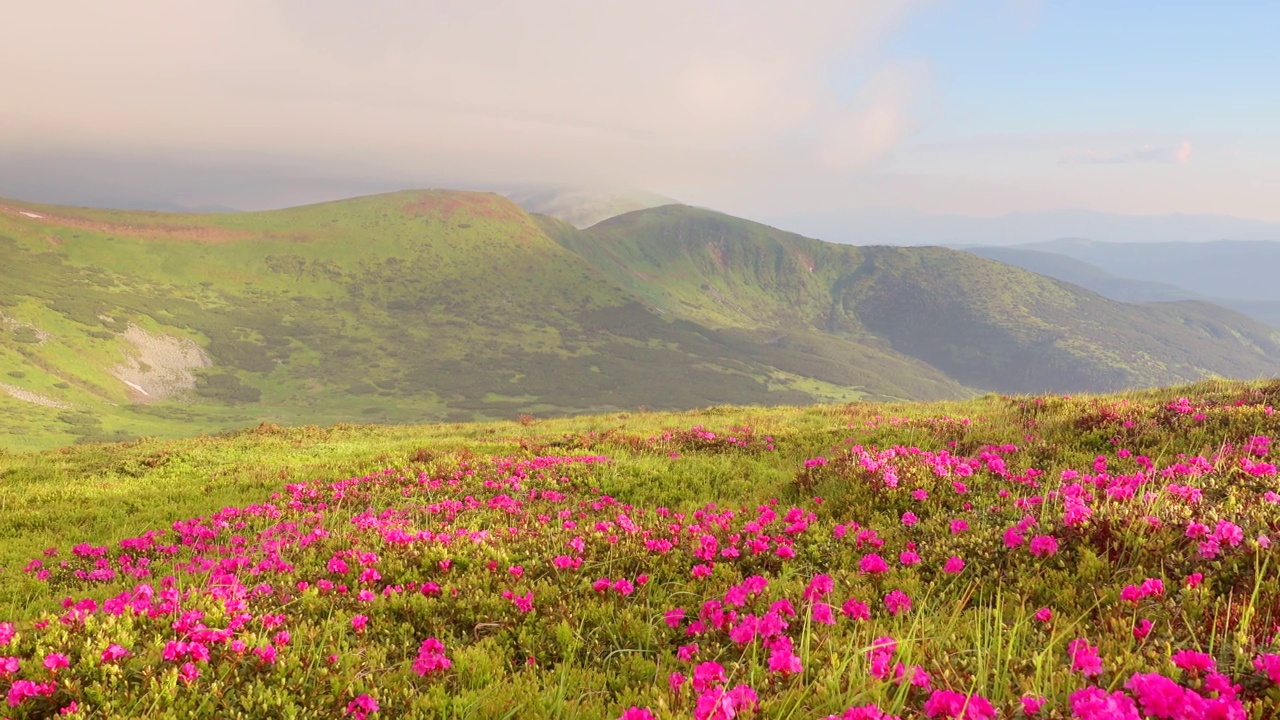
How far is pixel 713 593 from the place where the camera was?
5.98 m

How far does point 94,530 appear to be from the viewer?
1116cm

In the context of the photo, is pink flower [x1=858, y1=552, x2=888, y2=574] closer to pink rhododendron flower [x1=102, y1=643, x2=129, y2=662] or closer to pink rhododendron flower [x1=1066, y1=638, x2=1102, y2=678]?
pink rhododendron flower [x1=1066, y1=638, x2=1102, y2=678]

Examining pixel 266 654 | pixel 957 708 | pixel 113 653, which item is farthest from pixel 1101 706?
pixel 113 653

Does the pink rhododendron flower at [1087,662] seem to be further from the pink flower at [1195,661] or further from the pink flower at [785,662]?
the pink flower at [785,662]

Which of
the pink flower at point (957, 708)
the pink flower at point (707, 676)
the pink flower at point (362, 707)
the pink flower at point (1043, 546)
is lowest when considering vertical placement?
the pink flower at point (362, 707)

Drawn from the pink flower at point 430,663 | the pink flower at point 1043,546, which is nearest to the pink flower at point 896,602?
the pink flower at point 1043,546

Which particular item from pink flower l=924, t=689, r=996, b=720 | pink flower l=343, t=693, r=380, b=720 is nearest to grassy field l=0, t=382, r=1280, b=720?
pink flower l=924, t=689, r=996, b=720

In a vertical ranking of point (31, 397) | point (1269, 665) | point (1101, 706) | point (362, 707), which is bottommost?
point (31, 397)

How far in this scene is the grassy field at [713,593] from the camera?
3.62 meters

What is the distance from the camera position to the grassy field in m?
3.62

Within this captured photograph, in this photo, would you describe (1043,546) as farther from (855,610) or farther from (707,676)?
(707,676)

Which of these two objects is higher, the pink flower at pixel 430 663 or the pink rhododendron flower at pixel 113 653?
the pink rhododendron flower at pixel 113 653

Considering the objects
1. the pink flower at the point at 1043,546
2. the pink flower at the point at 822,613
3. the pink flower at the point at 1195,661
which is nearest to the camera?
the pink flower at the point at 1195,661

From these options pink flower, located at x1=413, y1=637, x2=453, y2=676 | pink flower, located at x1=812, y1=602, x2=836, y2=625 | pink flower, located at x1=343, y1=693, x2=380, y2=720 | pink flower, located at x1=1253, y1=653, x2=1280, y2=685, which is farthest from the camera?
pink flower, located at x1=812, y1=602, x2=836, y2=625
